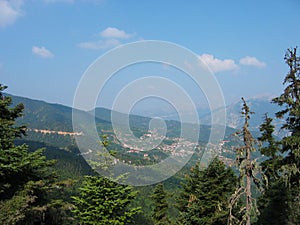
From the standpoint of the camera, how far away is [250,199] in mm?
10383

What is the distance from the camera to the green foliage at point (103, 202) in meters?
14.8

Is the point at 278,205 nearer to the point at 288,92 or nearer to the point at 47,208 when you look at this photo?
the point at 288,92

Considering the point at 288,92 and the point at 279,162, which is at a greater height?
the point at 288,92

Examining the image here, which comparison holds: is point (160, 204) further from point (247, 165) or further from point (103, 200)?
point (247, 165)

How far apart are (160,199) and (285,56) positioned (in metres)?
24.0

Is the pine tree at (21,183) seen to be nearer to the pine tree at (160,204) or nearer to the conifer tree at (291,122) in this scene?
the conifer tree at (291,122)

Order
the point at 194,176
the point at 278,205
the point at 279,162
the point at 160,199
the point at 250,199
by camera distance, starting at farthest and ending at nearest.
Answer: the point at 160,199
the point at 194,176
the point at 278,205
the point at 279,162
the point at 250,199

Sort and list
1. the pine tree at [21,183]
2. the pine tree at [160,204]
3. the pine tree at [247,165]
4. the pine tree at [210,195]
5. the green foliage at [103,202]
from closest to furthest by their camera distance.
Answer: the pine tree at [247,165] → the pine tree at [21,183] → the green foliage at [103,202] → the pine tree at [210,195] → the pine tree at [160,204]

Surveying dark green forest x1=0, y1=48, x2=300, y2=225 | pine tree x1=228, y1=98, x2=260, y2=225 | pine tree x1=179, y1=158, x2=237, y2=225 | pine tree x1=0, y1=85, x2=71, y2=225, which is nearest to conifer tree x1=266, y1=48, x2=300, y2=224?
Answer: dark green forest x1=0, y1=48, x2=300, y2=225

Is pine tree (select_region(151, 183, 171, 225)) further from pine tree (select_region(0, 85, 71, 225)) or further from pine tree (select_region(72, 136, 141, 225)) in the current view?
pine tree (select_region(72, 136, 141, 225))

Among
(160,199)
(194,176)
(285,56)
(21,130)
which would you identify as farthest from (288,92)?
(160,199)

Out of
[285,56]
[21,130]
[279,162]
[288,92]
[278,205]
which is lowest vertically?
[278,205]

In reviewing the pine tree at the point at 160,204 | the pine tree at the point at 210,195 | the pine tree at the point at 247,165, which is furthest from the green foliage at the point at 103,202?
the pine tree at the point at 160,204

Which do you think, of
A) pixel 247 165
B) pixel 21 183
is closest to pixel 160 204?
pixel 21 183
